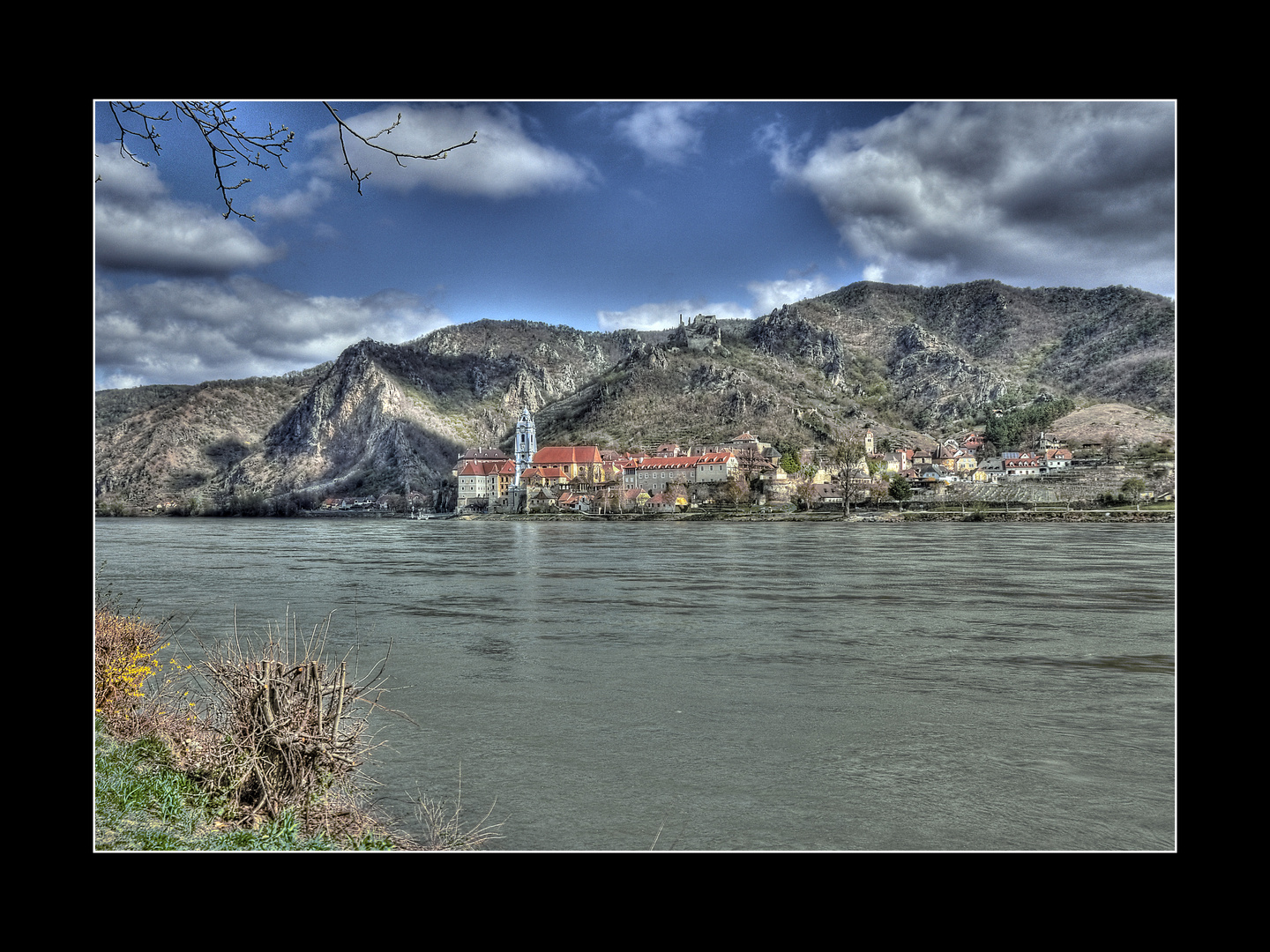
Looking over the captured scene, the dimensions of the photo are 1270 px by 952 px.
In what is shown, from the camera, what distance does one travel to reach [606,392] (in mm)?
116375

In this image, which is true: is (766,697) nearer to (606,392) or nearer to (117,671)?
(117,671)

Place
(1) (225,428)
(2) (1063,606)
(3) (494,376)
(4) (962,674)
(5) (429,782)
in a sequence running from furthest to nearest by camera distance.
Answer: (3) (494,376) → (1) (225,428) → (2) (1063,606) → (4) (962,674) → (5) (429,782)

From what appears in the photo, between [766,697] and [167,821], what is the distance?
5669 mm

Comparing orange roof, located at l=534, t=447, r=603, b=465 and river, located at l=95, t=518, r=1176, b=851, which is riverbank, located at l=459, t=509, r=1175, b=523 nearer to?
orange roof, located at l=534, t=447, r=603, b=465

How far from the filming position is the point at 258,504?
245 ft

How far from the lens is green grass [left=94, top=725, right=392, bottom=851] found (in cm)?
354

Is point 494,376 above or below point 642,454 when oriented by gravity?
above

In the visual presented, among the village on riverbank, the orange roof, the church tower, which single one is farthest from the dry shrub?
the church tower

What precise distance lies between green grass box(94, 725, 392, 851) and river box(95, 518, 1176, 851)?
46.3 inches

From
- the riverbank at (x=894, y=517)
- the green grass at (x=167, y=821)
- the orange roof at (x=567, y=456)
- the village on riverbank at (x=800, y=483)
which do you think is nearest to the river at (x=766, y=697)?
the green grass at (x=167, y=821)

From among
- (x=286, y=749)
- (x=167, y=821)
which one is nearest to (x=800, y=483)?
(x=286, y=749)

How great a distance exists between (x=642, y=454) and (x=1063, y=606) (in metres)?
74.9
